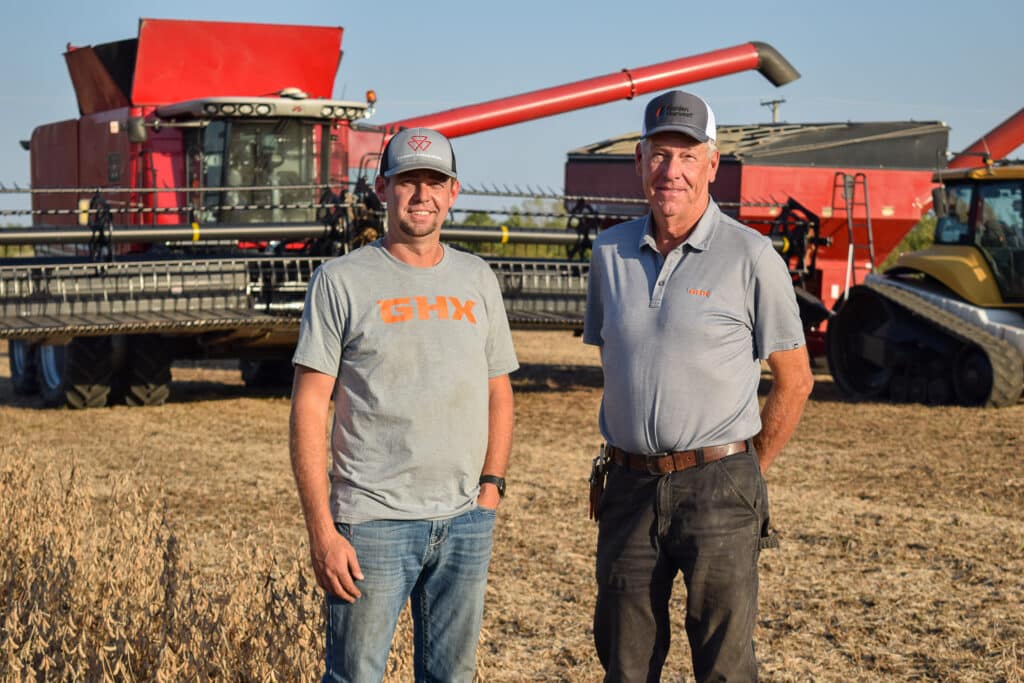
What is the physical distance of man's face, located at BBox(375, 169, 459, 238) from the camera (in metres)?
3.29

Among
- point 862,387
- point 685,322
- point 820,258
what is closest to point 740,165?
point 820,258

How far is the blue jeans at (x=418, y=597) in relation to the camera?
10.5 ft

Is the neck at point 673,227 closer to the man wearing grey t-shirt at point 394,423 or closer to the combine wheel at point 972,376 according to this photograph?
the man wearing grey t-shirt at point 394,423

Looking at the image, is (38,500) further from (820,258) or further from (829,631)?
(820,258)

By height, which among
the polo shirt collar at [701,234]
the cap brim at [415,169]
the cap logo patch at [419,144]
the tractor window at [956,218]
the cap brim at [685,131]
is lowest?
the tractor window at [956,218]

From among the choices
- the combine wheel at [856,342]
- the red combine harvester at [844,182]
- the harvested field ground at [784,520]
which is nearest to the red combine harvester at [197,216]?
the harvested field ground at [784,520]

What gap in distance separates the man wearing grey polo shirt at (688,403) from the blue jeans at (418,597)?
0.43 meters

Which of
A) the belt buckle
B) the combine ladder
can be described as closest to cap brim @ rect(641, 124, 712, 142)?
the belt buckle

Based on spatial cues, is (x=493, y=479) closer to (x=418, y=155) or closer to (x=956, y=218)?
(x=418, y=155)

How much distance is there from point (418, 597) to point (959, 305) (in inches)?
400

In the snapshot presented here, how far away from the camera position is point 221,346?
12125mm

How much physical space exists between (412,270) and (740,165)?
12.4 meters

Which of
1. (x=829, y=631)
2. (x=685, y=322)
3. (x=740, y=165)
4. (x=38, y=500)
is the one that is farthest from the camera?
(x=740, y=165)

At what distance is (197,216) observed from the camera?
12.7 m
